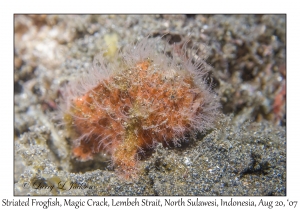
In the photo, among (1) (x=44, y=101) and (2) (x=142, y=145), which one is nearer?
(2) (x=142, y=145)

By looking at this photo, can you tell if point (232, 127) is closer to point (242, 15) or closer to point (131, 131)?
point (131, 131)

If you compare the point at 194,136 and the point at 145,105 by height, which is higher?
the point at 145,105

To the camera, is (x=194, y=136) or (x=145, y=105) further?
(x=194, y=136)

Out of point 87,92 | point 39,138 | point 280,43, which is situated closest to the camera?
point 87,92

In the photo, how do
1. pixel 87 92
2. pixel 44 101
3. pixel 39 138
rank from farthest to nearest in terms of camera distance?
pixel 44 101 < pixel 39 138 < pixel 87 92

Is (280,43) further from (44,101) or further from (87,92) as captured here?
(44,101)

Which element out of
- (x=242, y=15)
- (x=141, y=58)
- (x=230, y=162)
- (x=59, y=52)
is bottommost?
(x=230, y=162)

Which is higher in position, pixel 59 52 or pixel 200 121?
pixel 59 52

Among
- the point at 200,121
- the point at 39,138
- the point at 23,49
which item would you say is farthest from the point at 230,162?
the point at 23,49
